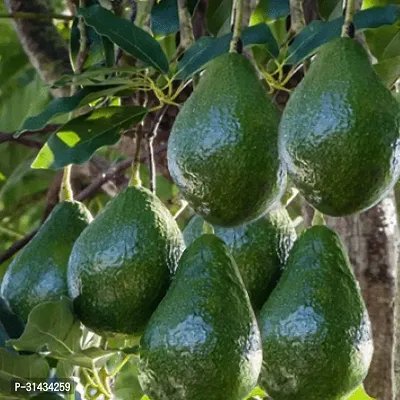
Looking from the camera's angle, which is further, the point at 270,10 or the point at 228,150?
the point at 270,10

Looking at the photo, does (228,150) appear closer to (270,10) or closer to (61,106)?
(61,106)

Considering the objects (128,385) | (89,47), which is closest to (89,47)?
(89,47)

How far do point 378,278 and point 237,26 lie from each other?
476mm

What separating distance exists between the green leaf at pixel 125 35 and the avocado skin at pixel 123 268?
0.55 ft

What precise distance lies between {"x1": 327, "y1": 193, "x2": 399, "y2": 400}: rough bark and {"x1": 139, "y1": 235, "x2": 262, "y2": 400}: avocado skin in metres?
0.39

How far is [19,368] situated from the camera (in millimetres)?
1054

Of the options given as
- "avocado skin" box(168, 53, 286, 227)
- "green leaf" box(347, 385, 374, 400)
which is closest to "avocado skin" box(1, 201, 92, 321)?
"avocado skin" box(168, 53, 286, 227)

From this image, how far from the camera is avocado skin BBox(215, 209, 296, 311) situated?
3.37ft

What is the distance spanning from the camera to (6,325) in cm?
106

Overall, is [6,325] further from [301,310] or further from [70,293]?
[301,310]

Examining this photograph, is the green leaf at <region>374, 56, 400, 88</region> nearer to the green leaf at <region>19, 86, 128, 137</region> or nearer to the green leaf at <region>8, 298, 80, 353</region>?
the green leaf at <region>19, 86, 128, 137</region>

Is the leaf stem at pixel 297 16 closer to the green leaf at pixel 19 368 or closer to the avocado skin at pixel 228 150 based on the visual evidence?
the avocado skin at pixel 228 150

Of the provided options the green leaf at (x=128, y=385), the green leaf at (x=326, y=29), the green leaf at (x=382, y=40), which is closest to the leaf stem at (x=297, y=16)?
the green leaf at (x=326, y=29)

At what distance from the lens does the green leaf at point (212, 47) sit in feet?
3.37
